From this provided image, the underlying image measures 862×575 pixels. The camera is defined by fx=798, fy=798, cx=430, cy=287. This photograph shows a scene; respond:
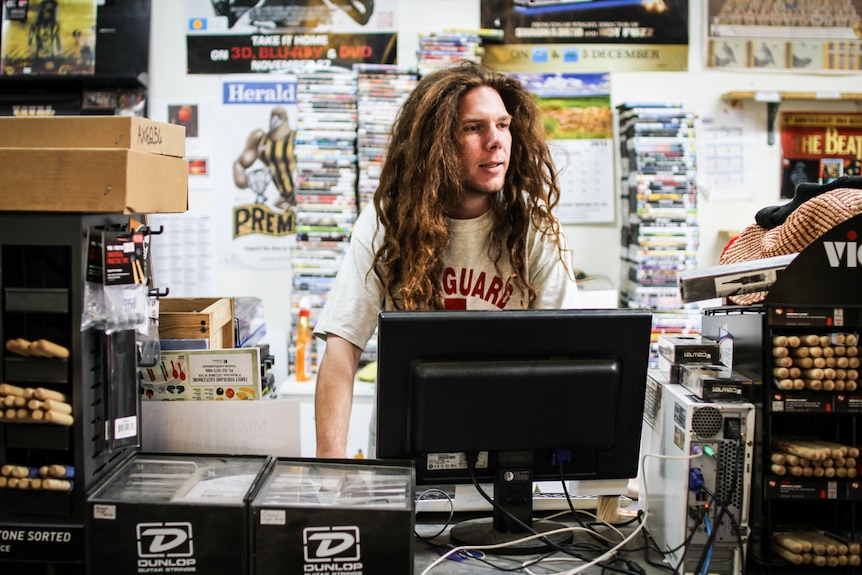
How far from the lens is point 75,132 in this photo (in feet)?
4.63

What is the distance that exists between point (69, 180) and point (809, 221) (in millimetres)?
1349

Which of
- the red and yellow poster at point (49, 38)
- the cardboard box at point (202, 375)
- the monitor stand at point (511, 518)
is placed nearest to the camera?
the monitor stand at point (511, 518)

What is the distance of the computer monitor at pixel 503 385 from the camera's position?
4.47 ft

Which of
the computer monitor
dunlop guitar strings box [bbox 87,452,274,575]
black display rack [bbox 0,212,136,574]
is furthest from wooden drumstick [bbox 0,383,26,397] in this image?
the computer monitor

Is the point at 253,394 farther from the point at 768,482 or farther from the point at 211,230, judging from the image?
the point at 211,230

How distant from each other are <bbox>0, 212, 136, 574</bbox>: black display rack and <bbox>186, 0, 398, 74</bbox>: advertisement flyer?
7.96 ft

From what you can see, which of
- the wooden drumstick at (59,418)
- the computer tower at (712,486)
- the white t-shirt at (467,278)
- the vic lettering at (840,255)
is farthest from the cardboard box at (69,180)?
the vic lettering at (840,255)

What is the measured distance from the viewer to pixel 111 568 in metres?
1.24

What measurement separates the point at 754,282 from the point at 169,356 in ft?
3.70

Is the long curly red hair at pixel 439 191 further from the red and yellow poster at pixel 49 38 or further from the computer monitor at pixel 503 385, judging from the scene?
the red and yellow poster at pixel 49 38

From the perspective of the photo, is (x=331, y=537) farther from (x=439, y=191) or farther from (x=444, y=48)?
(x=444, y=48)

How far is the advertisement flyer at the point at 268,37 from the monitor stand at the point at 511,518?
101 inches

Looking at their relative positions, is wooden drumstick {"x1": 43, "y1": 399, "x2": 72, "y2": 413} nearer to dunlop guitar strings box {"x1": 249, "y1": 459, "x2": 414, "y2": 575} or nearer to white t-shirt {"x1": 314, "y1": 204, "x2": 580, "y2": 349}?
dunlop guitar strings box {"x1": 249, "y1": 459, "x2": 414, "y2": 575}

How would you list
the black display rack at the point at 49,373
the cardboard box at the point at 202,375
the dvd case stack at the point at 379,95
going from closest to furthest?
1. the black display rack at the point at 49,373
2. the cardboard box at the point at 202,375
3. the dvd case stack at the point at 379,95
